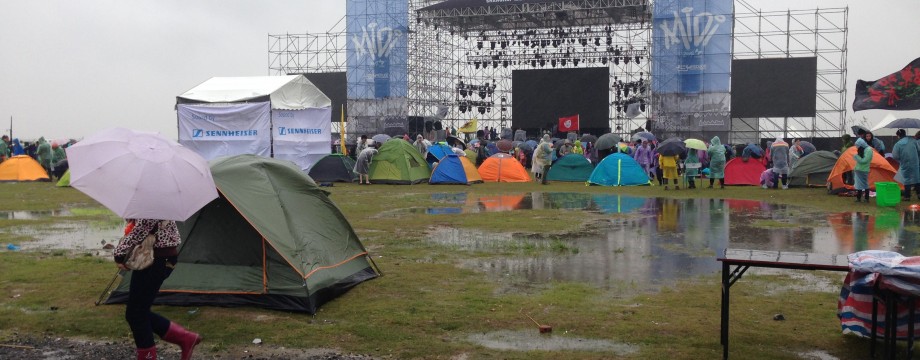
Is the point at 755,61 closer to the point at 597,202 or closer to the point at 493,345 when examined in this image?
the point at 597,202

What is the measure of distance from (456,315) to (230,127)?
56.2ft

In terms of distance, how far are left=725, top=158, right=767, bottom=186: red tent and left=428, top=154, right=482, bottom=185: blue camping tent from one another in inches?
297

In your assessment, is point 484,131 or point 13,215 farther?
point 484,131

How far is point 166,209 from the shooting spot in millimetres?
4887

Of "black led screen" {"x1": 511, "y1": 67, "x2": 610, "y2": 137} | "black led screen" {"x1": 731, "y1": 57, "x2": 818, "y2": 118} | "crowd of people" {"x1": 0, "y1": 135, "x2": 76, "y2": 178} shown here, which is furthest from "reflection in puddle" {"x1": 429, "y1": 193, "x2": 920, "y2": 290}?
"black led screen" {"x1": 511, "y1": 67, "x2": 610, "y2": 137}

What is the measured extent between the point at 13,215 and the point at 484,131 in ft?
113

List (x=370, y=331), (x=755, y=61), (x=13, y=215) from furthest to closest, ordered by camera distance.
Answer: (x=755, y=61)
(x=13, y=215)
(x=370, y=331)

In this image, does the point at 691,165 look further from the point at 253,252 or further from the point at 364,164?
the point at 253,252

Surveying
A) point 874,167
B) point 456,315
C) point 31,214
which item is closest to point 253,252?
point 456,315

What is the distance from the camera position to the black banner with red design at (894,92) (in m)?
14.9

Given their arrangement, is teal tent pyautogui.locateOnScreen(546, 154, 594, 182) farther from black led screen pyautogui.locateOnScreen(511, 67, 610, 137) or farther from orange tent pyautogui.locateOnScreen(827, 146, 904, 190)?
black led screen pyautogui.locateOnScreen(511, 67, 610, 137)

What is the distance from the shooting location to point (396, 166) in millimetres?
23891

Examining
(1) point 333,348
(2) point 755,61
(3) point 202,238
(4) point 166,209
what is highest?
(2) point 755,61

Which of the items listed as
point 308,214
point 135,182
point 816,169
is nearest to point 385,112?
point 816,169
